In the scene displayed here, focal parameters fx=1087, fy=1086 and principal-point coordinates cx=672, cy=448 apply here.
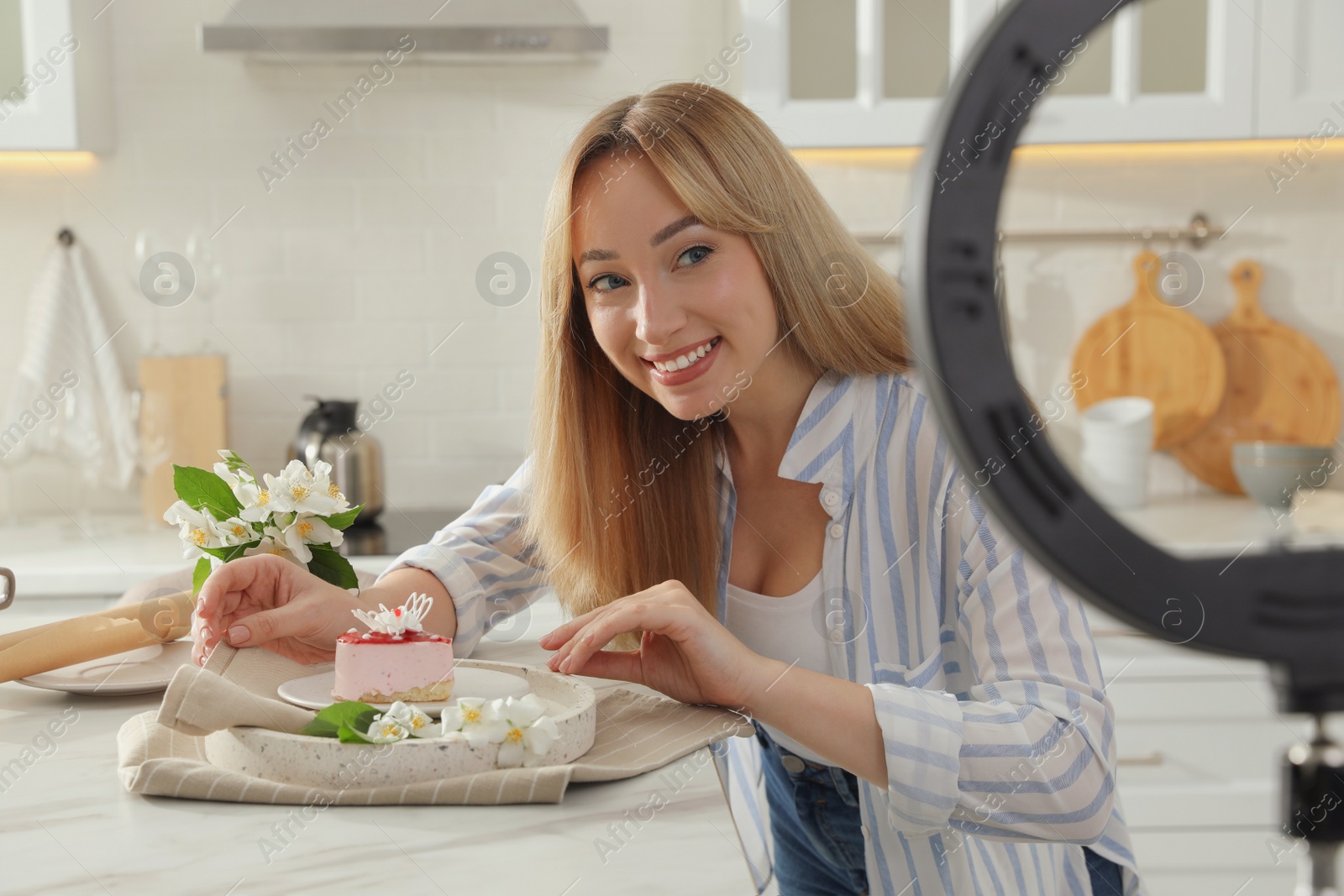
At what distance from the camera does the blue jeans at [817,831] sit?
1.05 meters

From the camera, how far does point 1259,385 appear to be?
2.26m

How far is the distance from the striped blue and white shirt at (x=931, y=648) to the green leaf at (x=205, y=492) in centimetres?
25

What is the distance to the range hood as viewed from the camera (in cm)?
198

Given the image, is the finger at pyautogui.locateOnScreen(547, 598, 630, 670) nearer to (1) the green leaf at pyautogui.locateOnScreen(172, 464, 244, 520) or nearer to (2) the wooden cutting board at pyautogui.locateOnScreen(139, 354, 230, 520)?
(1) the green leaf at pyautogui.locateOnScreen(172, 464, 244, 520)

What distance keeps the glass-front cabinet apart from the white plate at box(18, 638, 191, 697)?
4.71 ft

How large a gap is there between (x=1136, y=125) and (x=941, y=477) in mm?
1294

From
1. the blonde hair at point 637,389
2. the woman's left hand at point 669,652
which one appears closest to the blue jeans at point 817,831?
the blonde hair at point 637,389

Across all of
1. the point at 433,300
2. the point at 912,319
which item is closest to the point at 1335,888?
the point at 912,319

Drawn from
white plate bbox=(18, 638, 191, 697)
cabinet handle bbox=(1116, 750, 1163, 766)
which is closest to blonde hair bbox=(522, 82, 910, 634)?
white plate bbox=(18, 638, 191, 697)

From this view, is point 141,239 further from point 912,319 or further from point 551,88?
point 912,319

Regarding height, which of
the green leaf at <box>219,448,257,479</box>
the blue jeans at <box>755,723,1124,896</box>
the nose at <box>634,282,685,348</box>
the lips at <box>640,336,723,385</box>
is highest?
the nose at <box>634,282,685,348</box>

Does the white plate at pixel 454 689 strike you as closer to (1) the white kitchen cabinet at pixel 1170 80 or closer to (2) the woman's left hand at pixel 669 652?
(2) the woman's left hand at pixel 669 652

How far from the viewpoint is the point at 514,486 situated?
128 centimetres

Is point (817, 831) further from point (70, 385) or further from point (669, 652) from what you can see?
point (70, 385)
